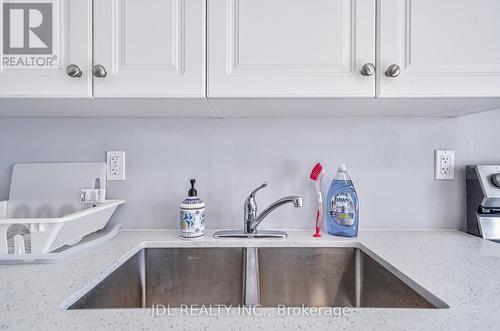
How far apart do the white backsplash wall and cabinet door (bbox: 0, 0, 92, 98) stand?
0.33 m

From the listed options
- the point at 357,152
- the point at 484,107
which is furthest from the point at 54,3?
the point at 484,107

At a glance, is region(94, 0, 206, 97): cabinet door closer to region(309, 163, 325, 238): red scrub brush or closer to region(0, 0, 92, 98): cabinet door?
region(0, 0, 92, 98): cabinet door

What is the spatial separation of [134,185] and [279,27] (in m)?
0.83

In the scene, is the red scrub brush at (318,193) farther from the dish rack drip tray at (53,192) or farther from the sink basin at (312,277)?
the dish rack drip tray at (53,192)

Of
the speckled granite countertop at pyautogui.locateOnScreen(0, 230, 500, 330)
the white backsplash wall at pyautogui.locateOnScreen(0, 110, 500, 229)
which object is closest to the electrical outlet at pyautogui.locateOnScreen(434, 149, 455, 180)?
the white backsplash wall at pyautogui.locateOnScreen(0, 110, 500, 229)

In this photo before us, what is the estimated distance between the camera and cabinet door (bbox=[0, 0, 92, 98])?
750 millimetres

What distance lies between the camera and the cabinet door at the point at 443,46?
0.74m

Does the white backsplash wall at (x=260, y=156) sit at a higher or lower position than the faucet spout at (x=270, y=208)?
higher

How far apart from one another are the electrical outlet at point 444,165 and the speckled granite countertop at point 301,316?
26 cm

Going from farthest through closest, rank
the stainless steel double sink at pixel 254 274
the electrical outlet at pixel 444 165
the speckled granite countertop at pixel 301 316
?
the electrical outlet at pixel 444 165 → the stainless steel double sink at pixel 254 274 → the speckled granite countertop at pixel 301 316

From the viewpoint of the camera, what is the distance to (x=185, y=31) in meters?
0.75

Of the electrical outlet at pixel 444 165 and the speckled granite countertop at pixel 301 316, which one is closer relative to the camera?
the speckled granite countertop at pixel 301 316

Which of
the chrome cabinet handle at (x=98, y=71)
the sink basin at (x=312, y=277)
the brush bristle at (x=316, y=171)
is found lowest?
the sink basin at (x=312, y=277)

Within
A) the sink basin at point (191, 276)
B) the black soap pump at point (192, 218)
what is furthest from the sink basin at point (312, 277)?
the black soap pump at point (192, 218)
